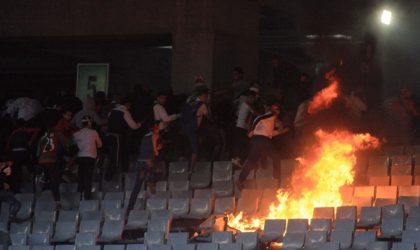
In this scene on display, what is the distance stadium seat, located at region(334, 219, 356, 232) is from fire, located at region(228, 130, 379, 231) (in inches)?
47.3

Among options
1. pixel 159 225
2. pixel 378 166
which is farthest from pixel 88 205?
pixel 378 166

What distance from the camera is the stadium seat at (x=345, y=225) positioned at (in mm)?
12586

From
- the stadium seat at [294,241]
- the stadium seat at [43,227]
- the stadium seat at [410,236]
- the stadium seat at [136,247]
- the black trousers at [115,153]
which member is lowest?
the stadium seat at [43,227]

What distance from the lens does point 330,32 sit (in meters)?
20.5

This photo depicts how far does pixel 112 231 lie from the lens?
571 inches

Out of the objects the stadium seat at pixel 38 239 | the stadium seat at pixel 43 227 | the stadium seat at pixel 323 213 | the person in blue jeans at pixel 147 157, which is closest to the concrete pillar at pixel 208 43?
the person in blue jeans at pixel 147 157

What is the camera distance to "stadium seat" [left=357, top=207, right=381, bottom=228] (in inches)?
506

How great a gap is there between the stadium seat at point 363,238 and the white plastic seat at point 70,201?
17.7ft

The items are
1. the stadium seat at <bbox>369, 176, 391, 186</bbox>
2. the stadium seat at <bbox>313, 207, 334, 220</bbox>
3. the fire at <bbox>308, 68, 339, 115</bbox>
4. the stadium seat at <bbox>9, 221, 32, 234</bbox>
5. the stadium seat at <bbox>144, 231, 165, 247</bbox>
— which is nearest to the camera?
the stadium seat at <bbox>313, 207, 334, 220</bbox>

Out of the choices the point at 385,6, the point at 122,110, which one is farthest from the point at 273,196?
the point at 385,6

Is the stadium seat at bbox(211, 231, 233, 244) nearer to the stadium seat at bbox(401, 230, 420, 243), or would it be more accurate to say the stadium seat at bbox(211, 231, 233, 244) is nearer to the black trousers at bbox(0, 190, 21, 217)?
the stadium seat at bbox(401, 230, 420, 243)

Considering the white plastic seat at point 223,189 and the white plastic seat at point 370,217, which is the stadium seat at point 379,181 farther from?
the white plastic seat at point 223,189

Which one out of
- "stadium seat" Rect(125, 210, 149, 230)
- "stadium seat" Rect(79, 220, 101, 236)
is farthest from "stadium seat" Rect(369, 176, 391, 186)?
"stadium seat" Rect(79, 220, 101, 236)

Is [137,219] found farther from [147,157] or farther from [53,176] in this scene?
[53,176]
